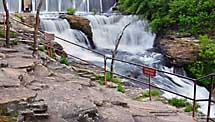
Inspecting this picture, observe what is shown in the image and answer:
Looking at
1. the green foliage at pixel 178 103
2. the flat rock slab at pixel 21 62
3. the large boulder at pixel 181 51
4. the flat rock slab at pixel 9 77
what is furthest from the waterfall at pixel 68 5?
the flat rock slab at pixel 9 77

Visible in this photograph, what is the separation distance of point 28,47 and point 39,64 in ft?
8.08

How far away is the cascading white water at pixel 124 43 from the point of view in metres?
14.1

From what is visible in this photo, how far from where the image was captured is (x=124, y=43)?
19875 mm

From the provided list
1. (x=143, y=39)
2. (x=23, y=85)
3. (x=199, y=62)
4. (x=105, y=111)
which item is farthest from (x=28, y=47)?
(x=143, y=39)

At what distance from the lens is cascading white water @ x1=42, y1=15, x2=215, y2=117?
1410 centimetres

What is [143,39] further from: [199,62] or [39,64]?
[39,64]

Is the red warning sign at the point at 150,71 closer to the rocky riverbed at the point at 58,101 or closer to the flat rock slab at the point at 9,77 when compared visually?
the rocky riverbed at the point at 58,101

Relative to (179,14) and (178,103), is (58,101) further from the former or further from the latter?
(179,14)

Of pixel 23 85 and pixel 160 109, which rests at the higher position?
pixel 23 85

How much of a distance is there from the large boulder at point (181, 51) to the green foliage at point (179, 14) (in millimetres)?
1122

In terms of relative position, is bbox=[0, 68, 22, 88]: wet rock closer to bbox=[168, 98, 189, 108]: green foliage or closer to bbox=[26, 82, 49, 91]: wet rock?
bbox=[26, 82, 49, 91]: wet rock

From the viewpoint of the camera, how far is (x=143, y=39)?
19.8 meters

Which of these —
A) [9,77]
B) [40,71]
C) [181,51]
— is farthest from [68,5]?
[9,77]

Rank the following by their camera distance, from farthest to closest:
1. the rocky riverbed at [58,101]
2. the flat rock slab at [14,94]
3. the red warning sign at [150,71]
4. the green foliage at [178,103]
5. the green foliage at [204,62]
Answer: the green foliage at [204,62] → the green foliage at [178,103] → the red warning sign at [150,71] → the flat rock slab at [14,94] → the rocky riverbed at [58,101]
